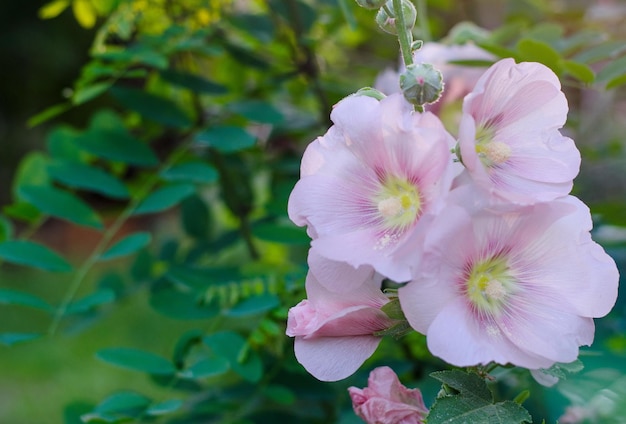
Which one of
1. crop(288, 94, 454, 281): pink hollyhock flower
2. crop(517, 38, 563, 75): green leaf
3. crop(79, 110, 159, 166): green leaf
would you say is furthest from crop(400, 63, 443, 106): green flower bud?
crop(79, 110, 159, 166): green leaf

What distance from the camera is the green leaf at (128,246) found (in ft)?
2.59

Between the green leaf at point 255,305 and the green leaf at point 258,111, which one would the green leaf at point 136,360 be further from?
the green leaf at point 258,111

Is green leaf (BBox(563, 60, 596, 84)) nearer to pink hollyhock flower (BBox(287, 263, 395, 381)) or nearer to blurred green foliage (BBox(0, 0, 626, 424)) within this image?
blurred green foliage (BBox(0, 0, 626, 424))

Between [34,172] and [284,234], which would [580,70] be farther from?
[34,172]

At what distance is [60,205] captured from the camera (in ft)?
2.75

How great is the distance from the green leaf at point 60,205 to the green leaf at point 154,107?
13cm

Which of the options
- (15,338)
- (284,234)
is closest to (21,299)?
(15,338)

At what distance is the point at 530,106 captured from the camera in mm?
421

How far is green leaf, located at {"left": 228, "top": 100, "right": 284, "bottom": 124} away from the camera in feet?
2.91

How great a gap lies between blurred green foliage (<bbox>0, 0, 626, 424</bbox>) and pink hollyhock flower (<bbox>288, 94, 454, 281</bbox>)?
158 mm

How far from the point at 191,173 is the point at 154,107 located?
0.43ft

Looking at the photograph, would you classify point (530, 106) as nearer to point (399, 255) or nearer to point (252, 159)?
point (399, 255)

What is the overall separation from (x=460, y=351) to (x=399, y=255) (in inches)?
2.1

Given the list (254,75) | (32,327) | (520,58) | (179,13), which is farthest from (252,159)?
(32,327)
